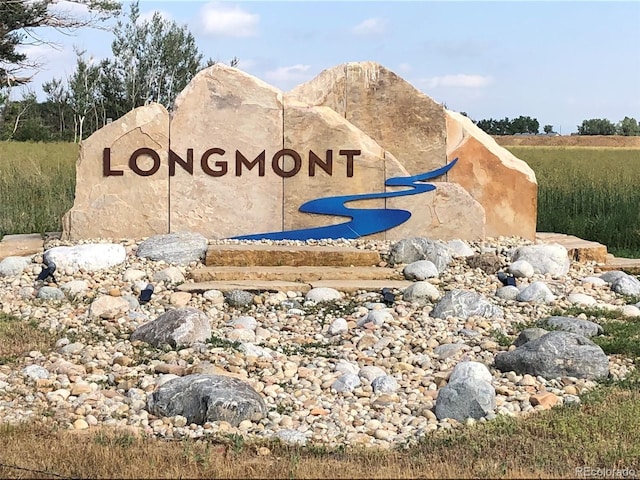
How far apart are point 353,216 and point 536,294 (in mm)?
2451

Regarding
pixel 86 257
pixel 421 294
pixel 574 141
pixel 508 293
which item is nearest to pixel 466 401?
pixel 421 294

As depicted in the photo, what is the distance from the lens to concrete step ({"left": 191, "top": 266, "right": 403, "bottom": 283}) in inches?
285

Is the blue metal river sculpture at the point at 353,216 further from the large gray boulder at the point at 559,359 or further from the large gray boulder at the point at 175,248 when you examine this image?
the large gray boulder at the point at 559,359

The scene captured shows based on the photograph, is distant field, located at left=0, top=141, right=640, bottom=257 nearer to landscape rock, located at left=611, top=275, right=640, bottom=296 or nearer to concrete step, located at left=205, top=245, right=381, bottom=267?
landscape rock, located at left=611, top=275, right=640, bottom=296

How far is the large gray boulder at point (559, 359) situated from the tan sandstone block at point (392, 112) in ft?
13.9

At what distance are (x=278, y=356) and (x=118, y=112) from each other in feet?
74.5

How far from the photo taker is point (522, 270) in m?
7.40

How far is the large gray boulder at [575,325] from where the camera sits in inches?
223

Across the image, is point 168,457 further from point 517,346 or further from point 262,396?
point 517,346

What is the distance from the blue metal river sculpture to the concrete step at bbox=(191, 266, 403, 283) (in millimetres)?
1097

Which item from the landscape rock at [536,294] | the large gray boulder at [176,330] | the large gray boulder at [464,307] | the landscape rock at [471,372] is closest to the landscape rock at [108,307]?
the large gray boulder at [176,330]

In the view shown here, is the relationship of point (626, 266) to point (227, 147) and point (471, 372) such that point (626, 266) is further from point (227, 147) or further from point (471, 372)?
point (471, 372)

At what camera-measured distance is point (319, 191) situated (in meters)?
8.62

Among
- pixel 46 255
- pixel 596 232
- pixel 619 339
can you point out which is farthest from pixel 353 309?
pixel 596 232
